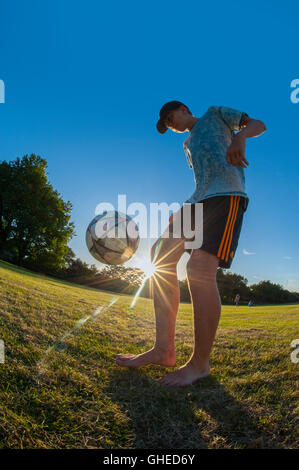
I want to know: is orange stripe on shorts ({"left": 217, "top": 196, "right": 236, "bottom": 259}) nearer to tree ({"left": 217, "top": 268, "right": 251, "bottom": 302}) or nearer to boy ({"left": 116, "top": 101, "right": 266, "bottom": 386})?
boy ({"left": 116, "top": 101, "right": 266, "bottom": 386})

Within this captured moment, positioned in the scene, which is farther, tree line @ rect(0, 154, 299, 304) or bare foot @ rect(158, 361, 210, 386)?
tree line @ rect(0, 154, 299, 304)

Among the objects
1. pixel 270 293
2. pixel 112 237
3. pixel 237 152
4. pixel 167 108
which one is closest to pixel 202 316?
pixel 237 152

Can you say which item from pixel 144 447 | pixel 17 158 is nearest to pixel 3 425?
pixel 144 447

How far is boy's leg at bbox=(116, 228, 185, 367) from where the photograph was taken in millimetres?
1981

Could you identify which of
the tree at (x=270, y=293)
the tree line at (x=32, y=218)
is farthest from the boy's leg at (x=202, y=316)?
the tree at (x=270, y=293)

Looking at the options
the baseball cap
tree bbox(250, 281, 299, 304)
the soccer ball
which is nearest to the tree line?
the soccer ball

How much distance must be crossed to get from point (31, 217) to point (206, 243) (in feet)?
77.7

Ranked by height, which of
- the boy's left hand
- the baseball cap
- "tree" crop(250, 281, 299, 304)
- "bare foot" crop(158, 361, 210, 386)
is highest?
the baseball cap

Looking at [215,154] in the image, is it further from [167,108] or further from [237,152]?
[167,108]

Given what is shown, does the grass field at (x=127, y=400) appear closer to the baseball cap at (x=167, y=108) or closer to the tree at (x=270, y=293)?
the baseball cap at (x=167, y=108)

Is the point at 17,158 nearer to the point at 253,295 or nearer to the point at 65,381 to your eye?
the point at 65,381

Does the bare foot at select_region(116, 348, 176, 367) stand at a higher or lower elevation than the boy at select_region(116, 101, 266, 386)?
lower

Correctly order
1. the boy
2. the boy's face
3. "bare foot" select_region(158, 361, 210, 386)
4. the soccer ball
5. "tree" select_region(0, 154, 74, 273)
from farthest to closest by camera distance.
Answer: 1. "tree" select_region(0, 154, 74, 273)
2. the soccer ball
3. the boy's face
4. the boy
5. "bare foot" select_region(158, 361, 210, 386)

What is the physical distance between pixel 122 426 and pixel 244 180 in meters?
2.00
